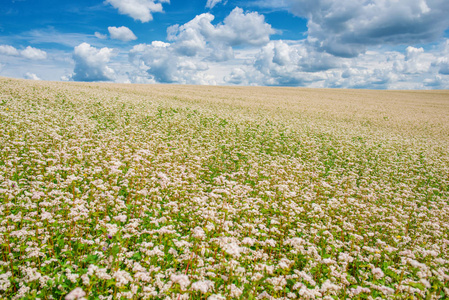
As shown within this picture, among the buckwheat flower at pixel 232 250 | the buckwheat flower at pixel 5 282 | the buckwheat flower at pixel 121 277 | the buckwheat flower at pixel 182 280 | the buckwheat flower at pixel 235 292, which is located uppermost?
the buckwheat flower at pixel 232 250

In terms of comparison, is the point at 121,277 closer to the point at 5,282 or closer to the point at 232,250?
the point at 232,250

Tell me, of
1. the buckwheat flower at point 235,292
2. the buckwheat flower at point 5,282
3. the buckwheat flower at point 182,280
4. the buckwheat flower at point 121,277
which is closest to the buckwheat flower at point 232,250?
the buckwheat flower at point 235,292

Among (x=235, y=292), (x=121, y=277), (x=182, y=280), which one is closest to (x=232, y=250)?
(x=235, y=292)

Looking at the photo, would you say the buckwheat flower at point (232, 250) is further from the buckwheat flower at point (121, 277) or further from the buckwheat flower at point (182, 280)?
the buckwheat flower at point (121, 277)

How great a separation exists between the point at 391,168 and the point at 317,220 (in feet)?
28.8

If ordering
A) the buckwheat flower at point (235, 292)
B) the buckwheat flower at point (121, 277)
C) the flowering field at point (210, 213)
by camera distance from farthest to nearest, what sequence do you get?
1. the flowering field at point (210, 213)
2. the buckwheat flower at point (235, 292)
3. the buckwheat flower at point (121, 277)

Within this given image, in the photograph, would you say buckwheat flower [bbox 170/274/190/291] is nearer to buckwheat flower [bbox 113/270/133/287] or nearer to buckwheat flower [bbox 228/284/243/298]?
buckwheat flower [bbox 113/270/133/287]

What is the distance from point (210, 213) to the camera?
4926 millimetres

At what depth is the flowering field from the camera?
369 centimetres

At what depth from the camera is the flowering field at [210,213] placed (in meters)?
3.69

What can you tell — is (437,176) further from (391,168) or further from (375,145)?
(375,145)

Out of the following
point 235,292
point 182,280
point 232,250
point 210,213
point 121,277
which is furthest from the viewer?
point 210,213

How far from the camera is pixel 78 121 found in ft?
41.9

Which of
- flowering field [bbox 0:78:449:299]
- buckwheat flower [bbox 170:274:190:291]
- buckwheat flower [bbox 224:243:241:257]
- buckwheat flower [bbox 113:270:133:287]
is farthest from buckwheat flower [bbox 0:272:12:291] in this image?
buckwheat flower [bbox 224:243:241:257]
